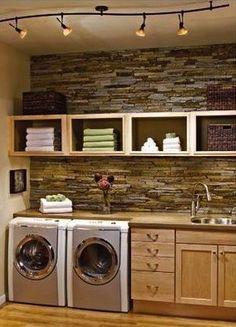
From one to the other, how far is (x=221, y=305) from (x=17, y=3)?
10.0ft

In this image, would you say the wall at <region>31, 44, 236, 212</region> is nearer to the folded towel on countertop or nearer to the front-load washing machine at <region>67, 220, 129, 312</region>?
the folded towel on countertop

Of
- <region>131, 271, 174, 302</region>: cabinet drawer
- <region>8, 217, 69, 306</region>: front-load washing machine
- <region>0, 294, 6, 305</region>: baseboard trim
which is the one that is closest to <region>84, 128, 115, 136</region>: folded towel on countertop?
<region>8, 217, 69, 306</region>: front-load washing machine

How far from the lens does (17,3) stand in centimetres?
331

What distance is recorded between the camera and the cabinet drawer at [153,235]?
4.16 m

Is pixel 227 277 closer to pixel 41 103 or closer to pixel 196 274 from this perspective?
pixel 196 274

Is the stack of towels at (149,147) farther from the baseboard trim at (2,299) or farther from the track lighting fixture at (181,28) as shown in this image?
the baseboard trim at (2,299)

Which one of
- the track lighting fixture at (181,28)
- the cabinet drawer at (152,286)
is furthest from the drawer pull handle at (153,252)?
the track lighting fixture at (181,28)

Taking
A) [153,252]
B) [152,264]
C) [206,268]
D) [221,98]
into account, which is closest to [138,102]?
[221,98]

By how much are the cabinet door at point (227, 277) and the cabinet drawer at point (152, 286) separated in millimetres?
442

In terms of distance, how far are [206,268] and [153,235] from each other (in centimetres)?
56

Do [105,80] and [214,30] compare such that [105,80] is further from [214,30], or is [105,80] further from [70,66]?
[214,30]

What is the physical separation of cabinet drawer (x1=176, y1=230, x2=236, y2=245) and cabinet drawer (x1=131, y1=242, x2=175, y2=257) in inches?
4.5

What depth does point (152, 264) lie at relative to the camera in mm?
4199

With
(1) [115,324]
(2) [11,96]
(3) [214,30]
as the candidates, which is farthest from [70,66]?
(1) [115,324]
